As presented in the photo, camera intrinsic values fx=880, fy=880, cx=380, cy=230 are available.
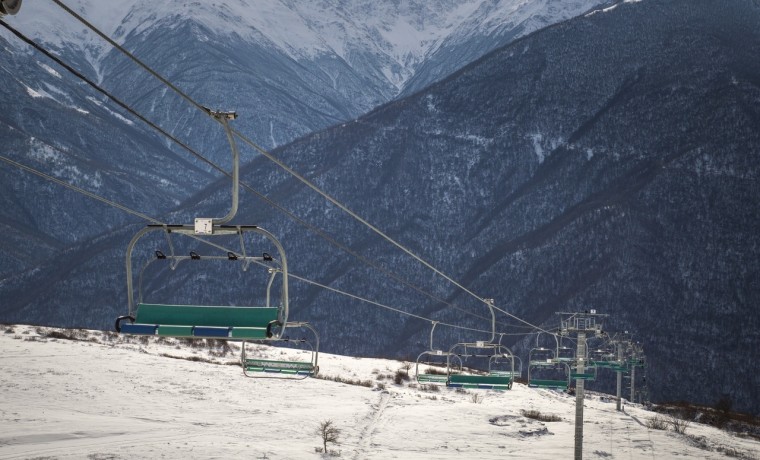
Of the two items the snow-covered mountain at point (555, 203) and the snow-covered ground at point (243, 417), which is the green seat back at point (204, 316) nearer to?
the snow-covered ground at point (243, 417)

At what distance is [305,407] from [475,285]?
331ft

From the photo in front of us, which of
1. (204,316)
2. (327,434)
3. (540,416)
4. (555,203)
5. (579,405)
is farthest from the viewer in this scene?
(555,203)

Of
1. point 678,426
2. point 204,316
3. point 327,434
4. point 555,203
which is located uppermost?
point 555,203

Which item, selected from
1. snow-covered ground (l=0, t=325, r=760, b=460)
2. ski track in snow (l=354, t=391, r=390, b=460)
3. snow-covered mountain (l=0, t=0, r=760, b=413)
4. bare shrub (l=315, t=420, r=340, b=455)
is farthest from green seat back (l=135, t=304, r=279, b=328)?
snow-covered mountain (l=0, t=0, r=760, b=413)

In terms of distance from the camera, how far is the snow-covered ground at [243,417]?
27.4 m

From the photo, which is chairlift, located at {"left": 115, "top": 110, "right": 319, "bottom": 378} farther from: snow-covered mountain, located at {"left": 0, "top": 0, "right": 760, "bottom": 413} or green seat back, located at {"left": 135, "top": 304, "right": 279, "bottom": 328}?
snow-covered mountain, located at {"left": 0, "top": 0, "right": 760, "bottom": 413}

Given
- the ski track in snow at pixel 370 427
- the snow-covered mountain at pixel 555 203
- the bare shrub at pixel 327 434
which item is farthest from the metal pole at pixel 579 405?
the snow-covered mountain at pixel 555 203

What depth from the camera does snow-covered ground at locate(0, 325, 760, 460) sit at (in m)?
27.4

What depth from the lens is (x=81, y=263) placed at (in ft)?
547

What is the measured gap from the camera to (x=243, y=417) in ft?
112

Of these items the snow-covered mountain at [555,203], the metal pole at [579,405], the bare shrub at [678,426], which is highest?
the snow-covered mountain at [555,203]

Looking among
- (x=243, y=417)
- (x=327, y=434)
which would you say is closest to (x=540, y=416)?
(x=327, y=434)

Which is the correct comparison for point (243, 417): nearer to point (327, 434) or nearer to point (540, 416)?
point (327, 434)

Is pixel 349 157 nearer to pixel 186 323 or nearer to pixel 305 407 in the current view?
pixel 305 407
